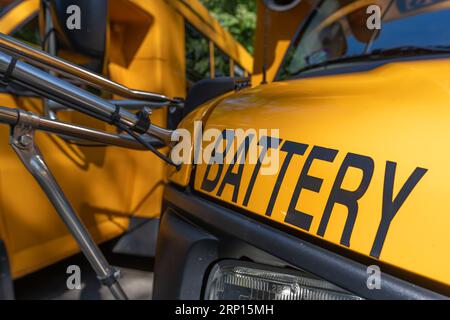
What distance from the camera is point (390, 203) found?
81 centimetres

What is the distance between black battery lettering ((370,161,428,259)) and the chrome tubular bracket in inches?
36.9

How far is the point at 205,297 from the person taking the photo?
1.15 meters

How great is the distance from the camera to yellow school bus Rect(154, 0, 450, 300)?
2.58 ft

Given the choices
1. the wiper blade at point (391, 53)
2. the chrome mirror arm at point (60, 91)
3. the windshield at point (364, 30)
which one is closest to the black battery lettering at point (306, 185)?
the chrome mirror arm at point (60, 91)

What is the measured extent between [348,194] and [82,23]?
928 mm

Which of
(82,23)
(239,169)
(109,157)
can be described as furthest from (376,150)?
(109,157)

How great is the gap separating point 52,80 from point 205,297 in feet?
2.43

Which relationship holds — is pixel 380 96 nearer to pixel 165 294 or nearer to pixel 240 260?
pixel 240 260

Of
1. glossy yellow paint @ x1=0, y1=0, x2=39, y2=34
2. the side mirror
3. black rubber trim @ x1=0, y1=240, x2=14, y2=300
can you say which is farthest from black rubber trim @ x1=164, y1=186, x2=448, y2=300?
glossy yellow paint @ x1=0, y1=0, x2=39, y2=34

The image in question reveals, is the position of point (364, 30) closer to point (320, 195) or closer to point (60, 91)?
point (320, 195)

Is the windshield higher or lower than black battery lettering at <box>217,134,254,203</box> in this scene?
higher

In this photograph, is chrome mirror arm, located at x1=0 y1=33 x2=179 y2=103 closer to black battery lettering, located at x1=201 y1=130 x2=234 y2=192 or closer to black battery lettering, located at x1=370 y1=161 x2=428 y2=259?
black battery lettering, located at x1=201 y1=130 x2=234 y2=192

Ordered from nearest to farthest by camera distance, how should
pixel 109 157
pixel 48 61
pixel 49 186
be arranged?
pixel 48 61 → pixel 49 186 → pixel 109 157

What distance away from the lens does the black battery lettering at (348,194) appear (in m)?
0.86
